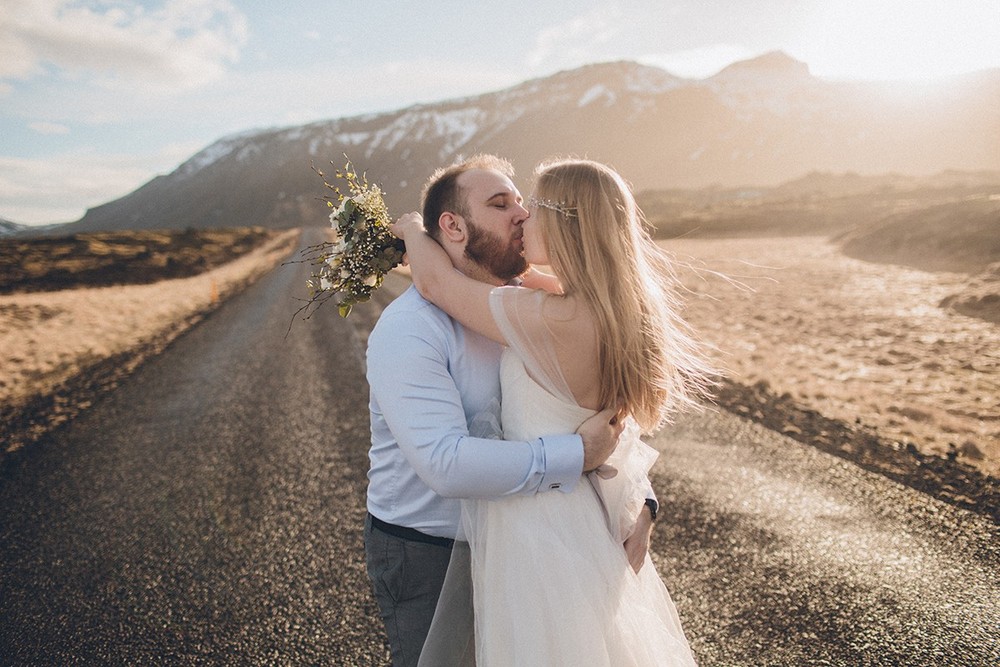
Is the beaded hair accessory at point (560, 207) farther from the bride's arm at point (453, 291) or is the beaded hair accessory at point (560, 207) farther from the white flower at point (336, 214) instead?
the white flower at point (336, 214)

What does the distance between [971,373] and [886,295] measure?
24.7 feet

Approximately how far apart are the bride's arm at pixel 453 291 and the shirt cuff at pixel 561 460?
1.23 ft

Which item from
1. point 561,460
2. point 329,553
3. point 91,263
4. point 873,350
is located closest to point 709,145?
point 91,263

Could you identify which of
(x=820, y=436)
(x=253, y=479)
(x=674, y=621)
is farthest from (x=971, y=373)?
(x=253, y=479)

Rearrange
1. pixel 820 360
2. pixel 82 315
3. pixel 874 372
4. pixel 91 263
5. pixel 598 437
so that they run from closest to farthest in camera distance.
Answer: pixel 598 437 → pixel 874 372 → pixel 820 360 → pixel 82 315 → pixel 91 263

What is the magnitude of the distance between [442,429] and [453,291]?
0.50m

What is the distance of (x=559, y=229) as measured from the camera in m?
1.84

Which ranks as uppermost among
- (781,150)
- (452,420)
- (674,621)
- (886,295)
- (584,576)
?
(781,150)

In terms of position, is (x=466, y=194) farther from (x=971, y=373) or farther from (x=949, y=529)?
(x=971, y=373)

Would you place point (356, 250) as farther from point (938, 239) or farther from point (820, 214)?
point (820, 214)

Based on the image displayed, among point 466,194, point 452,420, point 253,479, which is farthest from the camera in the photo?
point 253,479

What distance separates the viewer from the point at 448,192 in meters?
2.11

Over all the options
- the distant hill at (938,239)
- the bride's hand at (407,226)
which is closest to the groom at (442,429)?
the bride's hand at (407,226)

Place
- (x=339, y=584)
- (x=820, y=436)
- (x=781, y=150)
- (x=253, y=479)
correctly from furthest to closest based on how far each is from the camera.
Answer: (x=781, y=150) < (x=820, y=436) < (x=253, y=479) < (x=339, y=584)
